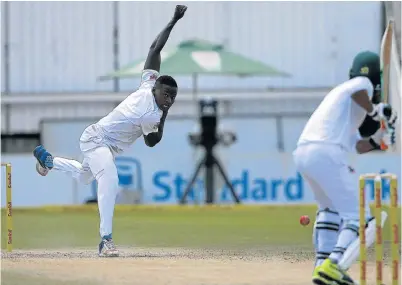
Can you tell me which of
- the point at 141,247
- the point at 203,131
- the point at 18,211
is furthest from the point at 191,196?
the point at 141,247

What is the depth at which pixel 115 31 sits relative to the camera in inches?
949

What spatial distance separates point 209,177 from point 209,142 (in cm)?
74

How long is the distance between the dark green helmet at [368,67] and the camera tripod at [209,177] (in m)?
10.5

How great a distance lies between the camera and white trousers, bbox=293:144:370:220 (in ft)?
24.4

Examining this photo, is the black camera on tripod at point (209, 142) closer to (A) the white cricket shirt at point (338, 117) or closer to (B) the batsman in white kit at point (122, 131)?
(B) the batsman in white kit at point (122, 131)

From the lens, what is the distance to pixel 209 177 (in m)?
18.6

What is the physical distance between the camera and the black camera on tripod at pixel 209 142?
60.4 feet

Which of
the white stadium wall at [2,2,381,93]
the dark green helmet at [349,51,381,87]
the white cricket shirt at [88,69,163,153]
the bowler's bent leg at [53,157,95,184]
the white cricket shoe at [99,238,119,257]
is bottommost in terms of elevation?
the white cricket shoe at [99,238,119,257]

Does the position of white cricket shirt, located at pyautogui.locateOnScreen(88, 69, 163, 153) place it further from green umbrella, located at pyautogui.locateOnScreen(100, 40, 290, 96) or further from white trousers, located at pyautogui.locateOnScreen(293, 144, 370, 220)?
green umbrella, located at pyautogui.locateOnScreen(100, 40, 290, 96)

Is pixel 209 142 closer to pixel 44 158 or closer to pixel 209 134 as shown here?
pixel 209 134

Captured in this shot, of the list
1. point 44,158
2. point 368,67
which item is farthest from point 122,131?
point 368,67

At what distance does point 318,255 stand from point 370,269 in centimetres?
100

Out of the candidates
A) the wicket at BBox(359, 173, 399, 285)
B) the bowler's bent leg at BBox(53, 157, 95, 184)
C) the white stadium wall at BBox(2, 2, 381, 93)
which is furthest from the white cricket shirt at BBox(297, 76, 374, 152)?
the white stadium wall at BBox(2, 2, 381, 93)

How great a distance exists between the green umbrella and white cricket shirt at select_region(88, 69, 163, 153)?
961 centimetres
